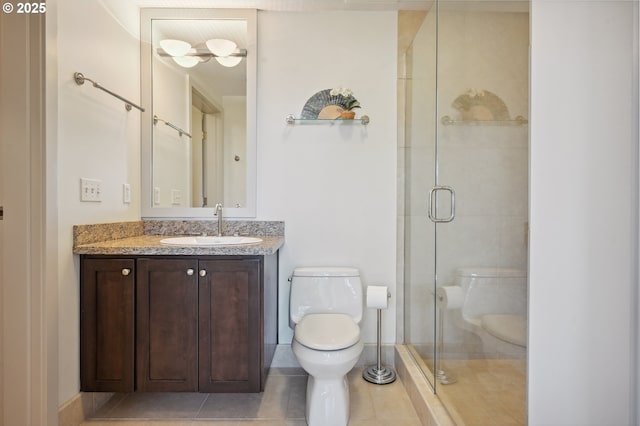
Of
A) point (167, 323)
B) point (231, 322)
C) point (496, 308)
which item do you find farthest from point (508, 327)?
point (167, 323)

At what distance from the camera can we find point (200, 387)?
5.13 feet

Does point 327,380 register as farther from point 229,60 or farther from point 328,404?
point 229,60

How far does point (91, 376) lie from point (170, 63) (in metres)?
1.82

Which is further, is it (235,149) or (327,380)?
(235,149)

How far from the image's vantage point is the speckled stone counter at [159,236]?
154cm

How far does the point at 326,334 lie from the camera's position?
162cm

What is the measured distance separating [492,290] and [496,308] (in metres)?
0.08

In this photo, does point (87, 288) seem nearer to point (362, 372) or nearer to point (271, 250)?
point (271, 250)

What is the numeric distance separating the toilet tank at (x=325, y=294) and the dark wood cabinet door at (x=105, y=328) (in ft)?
2.78

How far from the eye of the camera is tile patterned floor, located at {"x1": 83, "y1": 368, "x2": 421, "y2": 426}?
1658 millimetres

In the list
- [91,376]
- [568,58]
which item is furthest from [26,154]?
[568,58]

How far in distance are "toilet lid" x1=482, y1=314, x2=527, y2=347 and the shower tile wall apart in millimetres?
130

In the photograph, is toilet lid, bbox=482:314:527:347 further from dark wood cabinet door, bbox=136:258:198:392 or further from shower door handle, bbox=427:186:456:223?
dark wood cabinet door, bbox=136:258:198:392

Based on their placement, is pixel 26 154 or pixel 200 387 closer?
pixel 26 154
